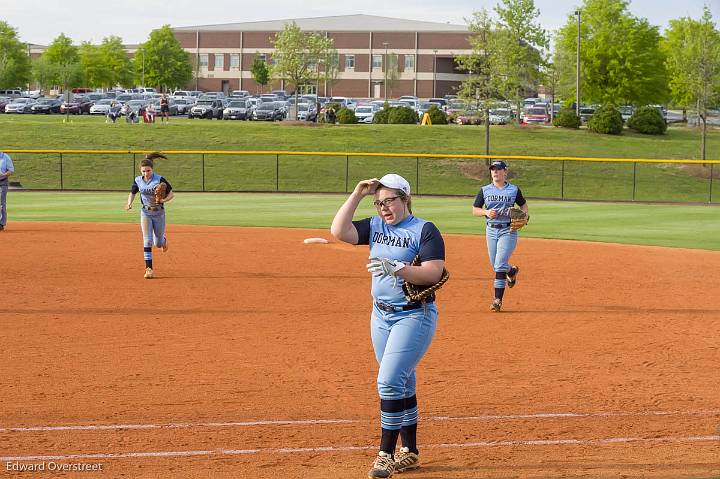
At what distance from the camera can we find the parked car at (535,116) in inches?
2721

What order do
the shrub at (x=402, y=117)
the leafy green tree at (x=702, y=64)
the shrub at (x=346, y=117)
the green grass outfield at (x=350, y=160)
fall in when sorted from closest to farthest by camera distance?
the green grass outfield at (x=350, y=160)
the leafy green tree at (x=702, y=64)
the shrub at (x=346, y=117)
the shrub at (x=402, y=117)

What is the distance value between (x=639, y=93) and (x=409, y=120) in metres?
16.3

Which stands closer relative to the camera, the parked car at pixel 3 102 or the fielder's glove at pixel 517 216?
the fielder's glove at pixel 517 216

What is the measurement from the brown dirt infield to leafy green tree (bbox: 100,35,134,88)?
298 feet

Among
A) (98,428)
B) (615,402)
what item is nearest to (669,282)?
(615,402)

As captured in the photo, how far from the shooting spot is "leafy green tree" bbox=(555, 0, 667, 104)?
65.2m

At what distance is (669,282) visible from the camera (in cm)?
1733

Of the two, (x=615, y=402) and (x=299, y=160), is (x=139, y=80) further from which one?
(x=615, y=402)

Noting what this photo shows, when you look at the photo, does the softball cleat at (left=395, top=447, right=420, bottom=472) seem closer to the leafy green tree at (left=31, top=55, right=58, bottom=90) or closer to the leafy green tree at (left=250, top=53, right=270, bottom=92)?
the leafy green tree at (left=31, top=55, right=58, bottom=90)

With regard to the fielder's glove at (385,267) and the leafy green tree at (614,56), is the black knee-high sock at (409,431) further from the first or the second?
the leafy green tree at (614,56)

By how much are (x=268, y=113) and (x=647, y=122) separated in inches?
1006

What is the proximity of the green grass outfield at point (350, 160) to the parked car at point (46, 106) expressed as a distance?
45.5 ft

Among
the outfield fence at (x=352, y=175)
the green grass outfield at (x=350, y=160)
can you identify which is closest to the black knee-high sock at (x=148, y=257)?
the green grass outfield at (x=350, y=160)

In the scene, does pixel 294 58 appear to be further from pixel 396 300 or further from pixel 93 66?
pixel 396 300
